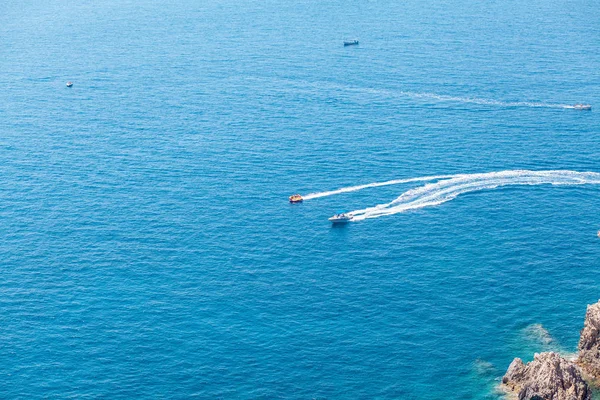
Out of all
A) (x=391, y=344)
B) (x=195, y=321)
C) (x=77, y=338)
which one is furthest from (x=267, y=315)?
(x=77, y=338)

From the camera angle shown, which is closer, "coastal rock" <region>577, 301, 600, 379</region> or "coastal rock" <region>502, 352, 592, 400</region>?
"coastal rock" <region>502, 352, 592, 400</region>

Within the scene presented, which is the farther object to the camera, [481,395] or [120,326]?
[120,326]

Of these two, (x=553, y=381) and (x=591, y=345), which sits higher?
(x=553, y=381)

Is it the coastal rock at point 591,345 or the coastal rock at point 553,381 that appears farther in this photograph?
the coastal rock at point 591,345

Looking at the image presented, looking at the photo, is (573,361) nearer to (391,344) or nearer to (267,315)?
(391,344)
